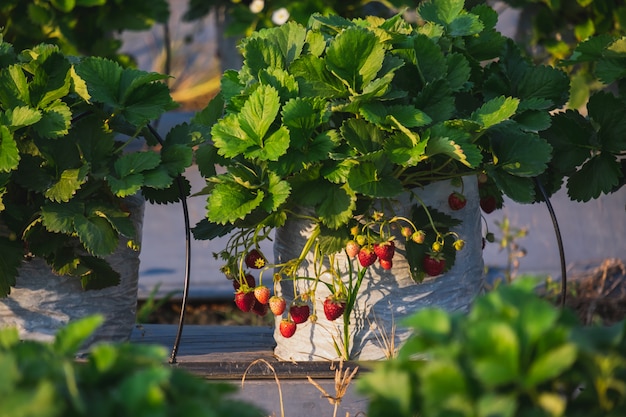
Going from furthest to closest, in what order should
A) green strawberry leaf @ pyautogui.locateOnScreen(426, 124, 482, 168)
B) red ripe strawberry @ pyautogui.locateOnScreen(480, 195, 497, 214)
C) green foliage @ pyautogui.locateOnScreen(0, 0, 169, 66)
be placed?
1. green foliage @ pyautogui.locateOnScreen(0, 0, 169, 66)
2. red ripe strawberry @ pyautogui.locateOnScreen(480, 195, 497, 214)
3. green strawberry leaf @ pyautogui.locateOnScreen(426, 124, 482, 168)

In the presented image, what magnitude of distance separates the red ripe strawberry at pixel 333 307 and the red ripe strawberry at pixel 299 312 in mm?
36

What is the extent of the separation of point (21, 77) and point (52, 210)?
8.4 inches

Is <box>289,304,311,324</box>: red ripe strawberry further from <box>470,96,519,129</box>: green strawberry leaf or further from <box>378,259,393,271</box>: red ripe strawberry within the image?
<box>470,96,519,129</box>: green strawberry leaf

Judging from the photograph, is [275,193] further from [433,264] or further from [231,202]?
[433,264]

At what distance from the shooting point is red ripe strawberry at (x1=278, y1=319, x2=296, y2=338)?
152cm

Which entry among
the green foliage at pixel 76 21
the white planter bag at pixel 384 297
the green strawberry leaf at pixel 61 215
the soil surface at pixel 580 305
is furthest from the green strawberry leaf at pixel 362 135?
the green foliage at pixel 76 21

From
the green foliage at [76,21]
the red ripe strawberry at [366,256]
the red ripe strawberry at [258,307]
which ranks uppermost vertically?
the green foliage at [76,21]

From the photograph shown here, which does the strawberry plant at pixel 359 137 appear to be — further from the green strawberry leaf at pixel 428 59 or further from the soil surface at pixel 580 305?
the soil surface at pixel 580 305

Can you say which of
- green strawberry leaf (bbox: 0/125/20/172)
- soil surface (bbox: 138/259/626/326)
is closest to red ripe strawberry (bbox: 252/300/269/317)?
green strawberry leaf (bbox: 0/125/20/172)

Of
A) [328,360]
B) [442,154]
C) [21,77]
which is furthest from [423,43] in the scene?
[21,77]

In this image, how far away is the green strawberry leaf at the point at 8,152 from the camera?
144cm

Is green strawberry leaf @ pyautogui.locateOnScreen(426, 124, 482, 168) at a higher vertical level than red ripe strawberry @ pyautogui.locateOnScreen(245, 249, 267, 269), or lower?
higher

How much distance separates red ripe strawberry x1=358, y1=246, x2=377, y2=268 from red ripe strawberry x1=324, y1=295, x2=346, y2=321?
8 centimetres

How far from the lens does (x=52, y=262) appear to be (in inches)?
62.1
